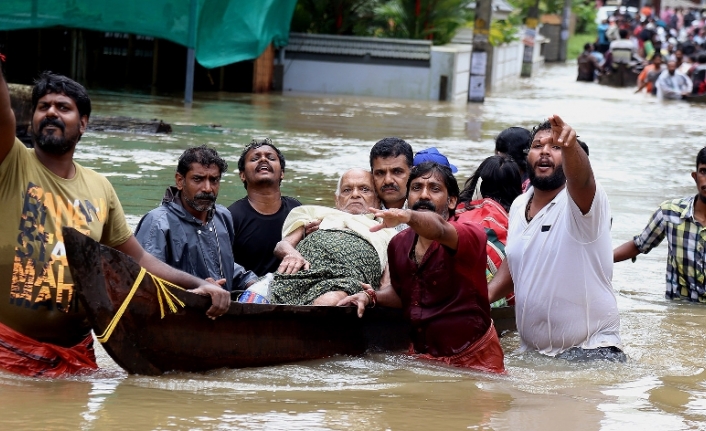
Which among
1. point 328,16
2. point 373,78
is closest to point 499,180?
point 373,78

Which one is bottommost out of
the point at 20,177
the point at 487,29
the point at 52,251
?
the point at 52,251

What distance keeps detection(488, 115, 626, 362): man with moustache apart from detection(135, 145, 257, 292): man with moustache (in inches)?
63.7

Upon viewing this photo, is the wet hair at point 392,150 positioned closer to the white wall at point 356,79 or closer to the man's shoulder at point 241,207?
the man's shoulder at point 241,207

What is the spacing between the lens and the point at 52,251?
4812 mm

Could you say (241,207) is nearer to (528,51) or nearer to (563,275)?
(563,275)

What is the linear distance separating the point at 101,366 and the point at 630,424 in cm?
270

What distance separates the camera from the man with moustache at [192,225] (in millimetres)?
5949

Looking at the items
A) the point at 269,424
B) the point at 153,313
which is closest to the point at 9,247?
the point at 153,313

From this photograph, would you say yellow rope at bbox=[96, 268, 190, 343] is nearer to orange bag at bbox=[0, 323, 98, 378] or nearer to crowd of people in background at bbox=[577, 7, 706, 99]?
orange bag at bbox=[0, 323, 98, 378]

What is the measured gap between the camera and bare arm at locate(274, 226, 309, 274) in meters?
6.13

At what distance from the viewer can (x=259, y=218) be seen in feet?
23.0

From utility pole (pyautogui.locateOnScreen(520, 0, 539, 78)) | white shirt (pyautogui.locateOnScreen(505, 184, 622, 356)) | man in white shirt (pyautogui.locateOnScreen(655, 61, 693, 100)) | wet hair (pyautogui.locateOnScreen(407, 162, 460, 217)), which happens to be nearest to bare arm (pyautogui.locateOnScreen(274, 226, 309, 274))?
wet hair (pyautogui.locateOnScreen(407, 162, 460, 217))

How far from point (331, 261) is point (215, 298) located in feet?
3.32

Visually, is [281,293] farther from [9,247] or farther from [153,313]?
[9,247]
